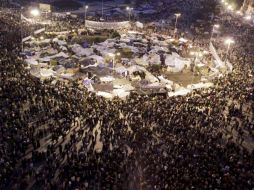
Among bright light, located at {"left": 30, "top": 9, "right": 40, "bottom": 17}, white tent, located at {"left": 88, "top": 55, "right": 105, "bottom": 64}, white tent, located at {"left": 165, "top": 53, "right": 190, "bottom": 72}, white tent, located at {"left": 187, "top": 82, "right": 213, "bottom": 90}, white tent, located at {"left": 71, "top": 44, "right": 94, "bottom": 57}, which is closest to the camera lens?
white tent, located at {"left": 187, "top": 82, "right": 213, "bottom": 90}

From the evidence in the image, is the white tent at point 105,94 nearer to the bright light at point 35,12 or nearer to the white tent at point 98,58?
the white tent at point 98,58

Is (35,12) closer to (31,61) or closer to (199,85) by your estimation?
(31,61)

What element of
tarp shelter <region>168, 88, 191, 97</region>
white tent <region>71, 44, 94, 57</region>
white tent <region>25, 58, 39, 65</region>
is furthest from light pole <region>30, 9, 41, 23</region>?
tarp shelter <region>168, 88, 191, 97</region>

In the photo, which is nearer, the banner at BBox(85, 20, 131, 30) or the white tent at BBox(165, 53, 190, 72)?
the white tent at BBox(165, 53, 190, 72)

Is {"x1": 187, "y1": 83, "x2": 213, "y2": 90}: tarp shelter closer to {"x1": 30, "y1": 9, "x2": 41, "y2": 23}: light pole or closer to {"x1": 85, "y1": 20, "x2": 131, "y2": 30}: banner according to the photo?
{"x1": 85, "y1": 20, "x2": 131, "y2": 30}: banner

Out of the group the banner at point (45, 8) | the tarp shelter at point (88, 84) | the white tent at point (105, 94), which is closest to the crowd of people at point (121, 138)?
the tarp shelter at point (88, 84)

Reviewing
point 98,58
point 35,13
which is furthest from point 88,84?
point 35,13

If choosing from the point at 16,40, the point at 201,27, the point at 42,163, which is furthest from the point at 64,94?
the point at 201,27

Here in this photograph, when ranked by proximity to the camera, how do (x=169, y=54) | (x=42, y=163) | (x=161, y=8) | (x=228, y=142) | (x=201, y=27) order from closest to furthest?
(x=42, y=163) → (x=228, y=142) → (x=169, y=54) → (x=201, y=27) → (x=161, y=8)

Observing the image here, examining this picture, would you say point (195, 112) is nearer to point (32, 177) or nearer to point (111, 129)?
point (111, 129)
